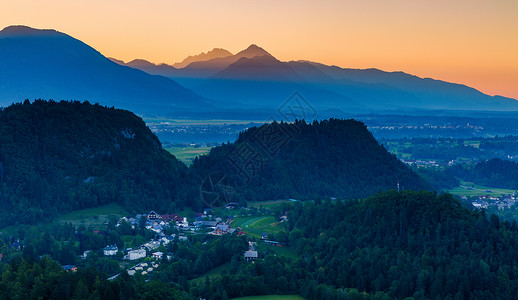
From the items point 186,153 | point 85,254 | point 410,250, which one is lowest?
point 85,254

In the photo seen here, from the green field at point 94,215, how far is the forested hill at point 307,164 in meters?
16.1

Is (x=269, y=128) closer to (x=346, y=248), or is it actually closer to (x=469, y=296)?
(x=346, y=248)

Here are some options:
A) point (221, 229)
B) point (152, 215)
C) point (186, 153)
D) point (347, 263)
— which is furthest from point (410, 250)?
point (186, 153)

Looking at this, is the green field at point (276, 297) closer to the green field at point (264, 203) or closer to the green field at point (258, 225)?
the green field at point (258, 225)

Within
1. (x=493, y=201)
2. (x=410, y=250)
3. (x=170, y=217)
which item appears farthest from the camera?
(x=493, y=201)

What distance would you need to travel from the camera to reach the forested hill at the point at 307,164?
3201 inches

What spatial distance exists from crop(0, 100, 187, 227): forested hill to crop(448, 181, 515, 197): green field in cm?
4438

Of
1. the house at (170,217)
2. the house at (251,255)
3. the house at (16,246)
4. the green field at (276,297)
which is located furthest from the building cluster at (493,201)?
the house at (16,246)

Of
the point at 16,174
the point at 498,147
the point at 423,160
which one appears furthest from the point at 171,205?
the point at 498,147

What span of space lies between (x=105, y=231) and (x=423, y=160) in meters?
102

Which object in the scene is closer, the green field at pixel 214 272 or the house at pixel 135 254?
the green field at pixel 214 272

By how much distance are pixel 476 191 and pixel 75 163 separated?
206 ft

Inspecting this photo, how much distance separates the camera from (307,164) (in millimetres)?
87875

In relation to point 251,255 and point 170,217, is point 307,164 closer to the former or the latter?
point 170,217
